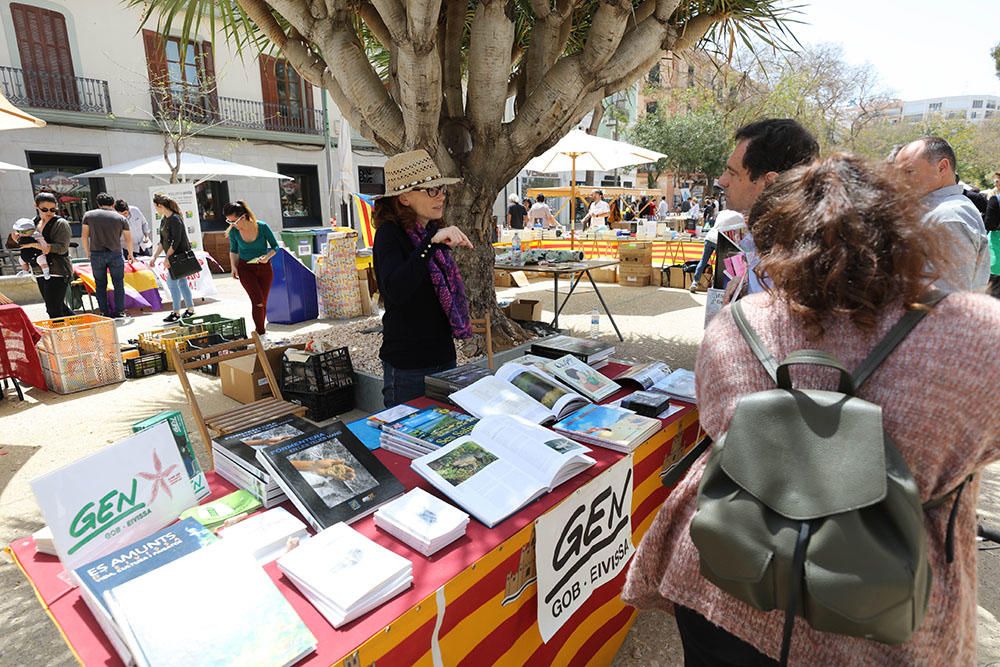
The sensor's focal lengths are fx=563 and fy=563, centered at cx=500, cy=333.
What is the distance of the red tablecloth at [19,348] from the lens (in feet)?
16.9

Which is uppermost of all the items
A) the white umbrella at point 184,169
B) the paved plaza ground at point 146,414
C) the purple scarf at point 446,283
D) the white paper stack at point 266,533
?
the white umbrella at point 184,169

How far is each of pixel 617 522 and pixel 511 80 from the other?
204 inches

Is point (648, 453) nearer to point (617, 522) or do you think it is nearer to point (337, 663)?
point (617, 522)

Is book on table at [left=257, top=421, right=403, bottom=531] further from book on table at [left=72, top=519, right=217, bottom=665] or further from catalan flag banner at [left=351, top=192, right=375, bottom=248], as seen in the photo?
catalan flag banner at [left=351, top=192, right=375, bottom=248]

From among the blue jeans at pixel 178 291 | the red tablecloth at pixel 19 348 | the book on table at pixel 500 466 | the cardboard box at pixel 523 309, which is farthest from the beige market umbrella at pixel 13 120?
the book on table at pixel 500 466

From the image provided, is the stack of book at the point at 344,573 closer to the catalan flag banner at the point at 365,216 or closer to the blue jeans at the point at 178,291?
the catalan flag banner at the point at 365,216

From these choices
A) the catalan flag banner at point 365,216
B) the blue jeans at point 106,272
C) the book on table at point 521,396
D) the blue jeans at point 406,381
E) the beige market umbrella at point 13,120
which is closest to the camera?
the book on table at point 521,396

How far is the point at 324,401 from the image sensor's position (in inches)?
177

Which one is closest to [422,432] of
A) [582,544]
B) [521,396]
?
[521,396]

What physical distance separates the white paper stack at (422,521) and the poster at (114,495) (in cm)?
58

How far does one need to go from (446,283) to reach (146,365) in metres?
4.68

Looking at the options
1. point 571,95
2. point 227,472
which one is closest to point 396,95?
point 571,95

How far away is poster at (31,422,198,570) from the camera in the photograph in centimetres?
131

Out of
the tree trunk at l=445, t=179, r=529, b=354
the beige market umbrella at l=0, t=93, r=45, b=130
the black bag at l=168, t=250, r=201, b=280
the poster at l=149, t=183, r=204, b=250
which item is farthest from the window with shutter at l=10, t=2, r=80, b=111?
the tree trunk at l=445, t=179, r=529, b=354
